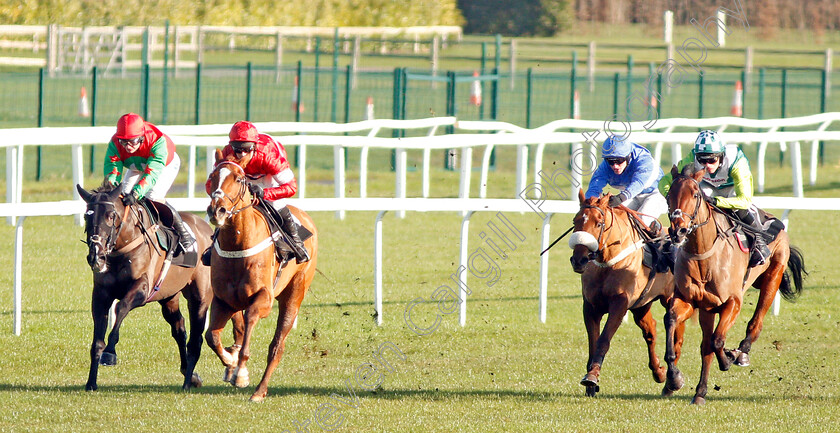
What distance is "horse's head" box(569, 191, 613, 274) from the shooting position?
657cm

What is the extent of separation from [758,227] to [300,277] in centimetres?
289

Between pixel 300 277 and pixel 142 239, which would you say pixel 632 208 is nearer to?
pixel 300 277

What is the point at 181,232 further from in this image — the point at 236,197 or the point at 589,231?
the point at 589,231

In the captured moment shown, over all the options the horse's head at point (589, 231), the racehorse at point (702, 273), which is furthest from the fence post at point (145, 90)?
the horse's head at point (589, 231)

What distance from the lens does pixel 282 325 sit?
7.13 meters

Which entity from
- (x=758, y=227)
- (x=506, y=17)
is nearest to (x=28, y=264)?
(x=758, y=227)

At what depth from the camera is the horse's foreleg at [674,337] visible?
707cm

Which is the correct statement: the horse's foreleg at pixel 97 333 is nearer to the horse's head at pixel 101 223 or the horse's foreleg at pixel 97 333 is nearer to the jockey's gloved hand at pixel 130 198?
the horse's head at pixel 101 223

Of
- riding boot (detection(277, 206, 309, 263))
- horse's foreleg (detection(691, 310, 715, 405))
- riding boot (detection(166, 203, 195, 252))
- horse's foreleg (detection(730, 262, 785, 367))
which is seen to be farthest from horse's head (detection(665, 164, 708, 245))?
riding boot (detection(166, 203, 195, 252))

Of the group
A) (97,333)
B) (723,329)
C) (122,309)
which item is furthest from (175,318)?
(723,329)

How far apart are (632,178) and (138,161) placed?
3074 millimetres

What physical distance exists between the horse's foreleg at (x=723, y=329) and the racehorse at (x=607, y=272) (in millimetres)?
351

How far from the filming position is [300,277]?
7.35 meters

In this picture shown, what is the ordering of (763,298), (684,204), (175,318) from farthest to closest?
1. (763,298)
2. (175,318)
3. (684,204)
